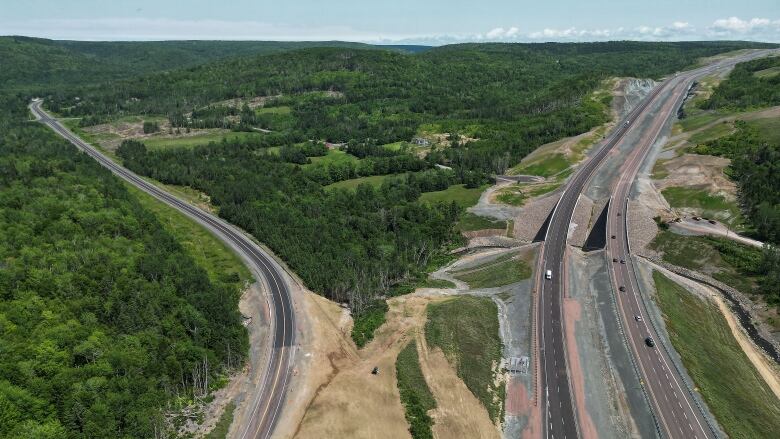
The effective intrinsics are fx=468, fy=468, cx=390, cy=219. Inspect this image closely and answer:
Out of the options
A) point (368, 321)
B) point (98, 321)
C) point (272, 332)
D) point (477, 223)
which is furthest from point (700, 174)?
point (98, 321)

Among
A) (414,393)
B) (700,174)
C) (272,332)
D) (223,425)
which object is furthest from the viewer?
(700,174)

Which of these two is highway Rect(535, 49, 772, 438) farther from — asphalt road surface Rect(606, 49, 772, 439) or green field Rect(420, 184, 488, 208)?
green field Rect(420, 184, 488, 208)

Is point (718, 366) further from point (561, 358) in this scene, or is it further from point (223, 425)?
point (223, 425)

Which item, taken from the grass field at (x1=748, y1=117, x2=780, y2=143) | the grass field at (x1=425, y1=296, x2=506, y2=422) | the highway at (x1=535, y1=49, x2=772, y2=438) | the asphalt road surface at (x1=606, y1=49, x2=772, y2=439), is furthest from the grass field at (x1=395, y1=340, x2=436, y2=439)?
the grass field at (x1=748, y1=117, x2=780, y2=143)

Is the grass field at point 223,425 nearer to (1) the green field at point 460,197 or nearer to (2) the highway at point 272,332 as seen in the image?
(2) the highway at point 272,332

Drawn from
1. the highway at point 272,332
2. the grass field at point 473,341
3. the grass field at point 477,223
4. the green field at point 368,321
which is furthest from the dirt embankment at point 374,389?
the grass field at point 477,223

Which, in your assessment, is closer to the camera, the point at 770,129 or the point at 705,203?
the point at 705,203
